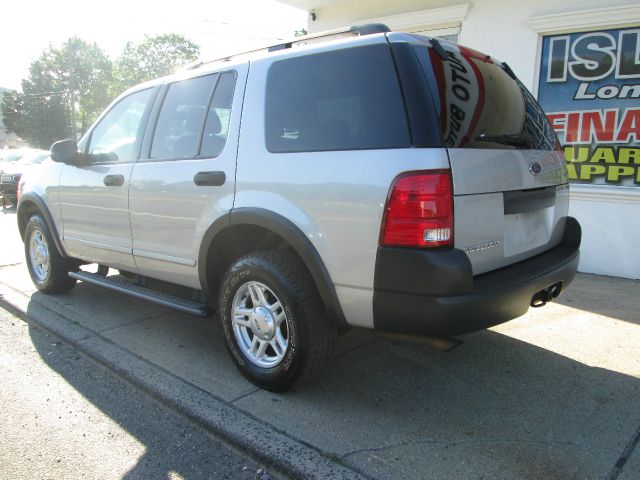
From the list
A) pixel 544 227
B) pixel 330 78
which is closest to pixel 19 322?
pixel 330 78

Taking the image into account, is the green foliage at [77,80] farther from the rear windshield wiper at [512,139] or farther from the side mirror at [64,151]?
the rear windshield wiper at [512,139]

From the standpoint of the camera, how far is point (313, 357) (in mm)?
2814

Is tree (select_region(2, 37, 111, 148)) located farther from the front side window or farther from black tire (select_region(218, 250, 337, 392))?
black tire (select_region(218, 250, 337, 392))

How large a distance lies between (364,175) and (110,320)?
2940mm

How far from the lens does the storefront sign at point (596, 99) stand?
5.73 metres

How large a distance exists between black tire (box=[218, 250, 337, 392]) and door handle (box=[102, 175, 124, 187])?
1.37 metres

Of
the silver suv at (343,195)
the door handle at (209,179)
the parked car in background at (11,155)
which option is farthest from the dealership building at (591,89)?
the parked car in background at (11,155)

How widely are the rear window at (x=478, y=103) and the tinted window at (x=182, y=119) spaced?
157 cm

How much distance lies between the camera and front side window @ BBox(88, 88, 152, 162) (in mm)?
3971

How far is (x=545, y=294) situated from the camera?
2.89 metres

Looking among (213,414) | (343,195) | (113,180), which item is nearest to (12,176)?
(113,180)

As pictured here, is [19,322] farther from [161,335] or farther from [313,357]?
[313,357]

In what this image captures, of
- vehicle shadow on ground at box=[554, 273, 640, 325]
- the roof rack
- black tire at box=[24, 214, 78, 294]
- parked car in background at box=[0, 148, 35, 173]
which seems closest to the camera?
the roof rack

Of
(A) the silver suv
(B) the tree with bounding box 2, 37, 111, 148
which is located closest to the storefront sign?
(A) the silver suv
